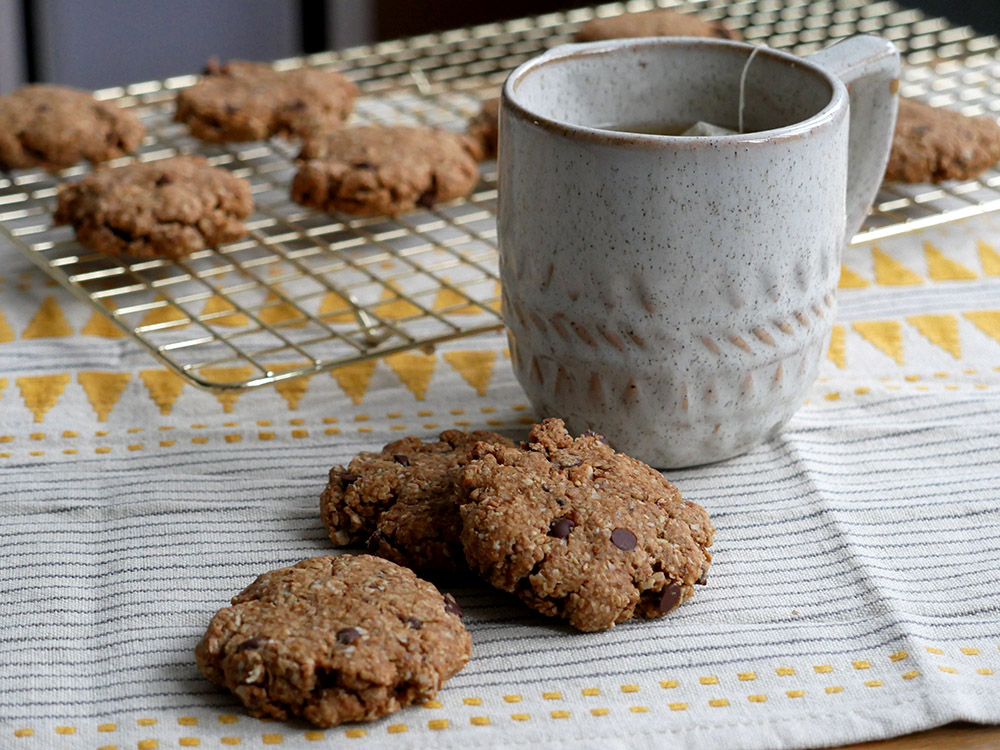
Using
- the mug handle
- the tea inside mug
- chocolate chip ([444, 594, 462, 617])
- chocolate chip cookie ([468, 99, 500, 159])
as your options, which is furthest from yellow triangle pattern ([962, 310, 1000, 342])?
chocolate chip ([444, 594, 462, 617])

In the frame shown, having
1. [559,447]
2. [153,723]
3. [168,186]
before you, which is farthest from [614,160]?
[168,186]

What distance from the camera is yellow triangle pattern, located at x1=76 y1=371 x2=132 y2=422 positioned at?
3.64 feet

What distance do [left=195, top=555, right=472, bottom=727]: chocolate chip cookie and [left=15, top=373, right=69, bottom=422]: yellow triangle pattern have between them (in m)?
0.42

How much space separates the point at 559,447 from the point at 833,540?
0.75 ft

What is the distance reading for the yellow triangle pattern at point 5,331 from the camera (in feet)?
4.03

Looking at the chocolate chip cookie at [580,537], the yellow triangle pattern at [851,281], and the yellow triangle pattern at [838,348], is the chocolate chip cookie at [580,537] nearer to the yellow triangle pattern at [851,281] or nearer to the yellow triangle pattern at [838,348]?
the yellow triangle pattern at [838,348]

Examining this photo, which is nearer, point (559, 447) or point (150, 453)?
point (559, 447)

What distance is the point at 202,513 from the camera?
96 centimetres

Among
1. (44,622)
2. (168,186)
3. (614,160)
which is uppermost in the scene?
(614,160)

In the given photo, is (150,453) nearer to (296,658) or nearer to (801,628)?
(296,658)

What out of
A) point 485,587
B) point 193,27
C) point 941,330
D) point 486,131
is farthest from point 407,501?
point 193,27

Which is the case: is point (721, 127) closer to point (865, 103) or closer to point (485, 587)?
point (865, 103)

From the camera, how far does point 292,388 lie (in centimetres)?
115

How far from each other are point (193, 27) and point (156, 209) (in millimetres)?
1585
